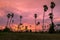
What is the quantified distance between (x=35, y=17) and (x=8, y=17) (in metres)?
27.8

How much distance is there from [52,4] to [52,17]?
33.5 ft

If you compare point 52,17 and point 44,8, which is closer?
point 52,17

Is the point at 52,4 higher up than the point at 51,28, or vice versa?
the point at 52,4

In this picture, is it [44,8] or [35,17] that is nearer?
[44,8]

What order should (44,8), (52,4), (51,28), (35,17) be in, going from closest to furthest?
(51,28) < (52,4) < (44,8) < (35,17)

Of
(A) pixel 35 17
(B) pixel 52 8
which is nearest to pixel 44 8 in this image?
(B) pixel 52 8

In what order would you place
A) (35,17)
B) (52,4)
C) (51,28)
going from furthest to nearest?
(35,17), (52,4), (51,28)

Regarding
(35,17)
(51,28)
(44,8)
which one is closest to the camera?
(51,28)

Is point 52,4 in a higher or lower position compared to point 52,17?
higher

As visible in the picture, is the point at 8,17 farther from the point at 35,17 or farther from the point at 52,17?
the point at 52,17

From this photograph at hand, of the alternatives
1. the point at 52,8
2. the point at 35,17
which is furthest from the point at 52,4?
the point at 35,17

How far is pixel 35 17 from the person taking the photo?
195 metres

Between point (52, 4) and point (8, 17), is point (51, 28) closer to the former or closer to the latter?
point (52, 4)

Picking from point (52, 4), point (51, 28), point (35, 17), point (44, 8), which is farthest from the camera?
point (35, 17)
